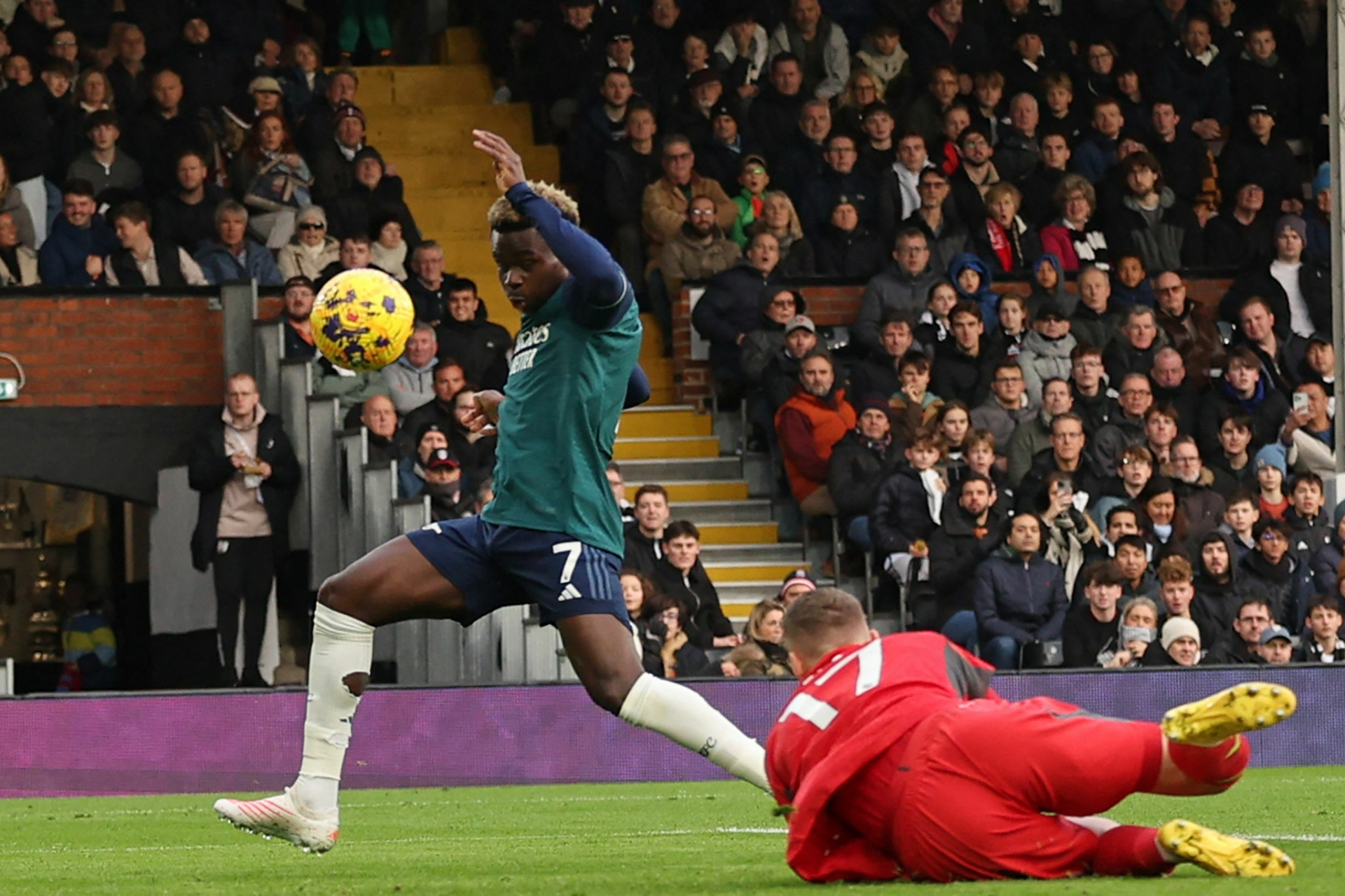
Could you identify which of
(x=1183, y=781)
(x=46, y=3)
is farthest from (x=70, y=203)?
(x=1183, y=781)

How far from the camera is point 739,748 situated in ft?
22.7

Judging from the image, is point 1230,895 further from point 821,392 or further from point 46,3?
point 46,3

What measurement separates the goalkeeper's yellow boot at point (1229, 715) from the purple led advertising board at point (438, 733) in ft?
23.8

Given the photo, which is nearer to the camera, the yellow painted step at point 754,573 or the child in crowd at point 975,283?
the yellow painted step at point 754,573

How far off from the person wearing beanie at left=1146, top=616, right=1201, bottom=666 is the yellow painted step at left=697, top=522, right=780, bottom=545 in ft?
12.3

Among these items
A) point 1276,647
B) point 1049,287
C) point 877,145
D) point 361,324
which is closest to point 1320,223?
point 1049,287

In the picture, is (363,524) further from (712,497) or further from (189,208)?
(712,497)

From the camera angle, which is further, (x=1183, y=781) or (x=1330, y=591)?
(x=1330, y=591)

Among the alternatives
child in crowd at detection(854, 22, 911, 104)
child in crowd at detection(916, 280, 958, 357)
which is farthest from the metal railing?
child in crowd at detection(854, 22, 911, 104)

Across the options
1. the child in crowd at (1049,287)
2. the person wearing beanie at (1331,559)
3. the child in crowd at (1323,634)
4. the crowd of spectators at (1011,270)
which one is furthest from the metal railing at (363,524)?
the child in crowd at (1049,287)

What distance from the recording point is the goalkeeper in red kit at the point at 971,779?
5.71 meters

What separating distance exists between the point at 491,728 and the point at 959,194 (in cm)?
684

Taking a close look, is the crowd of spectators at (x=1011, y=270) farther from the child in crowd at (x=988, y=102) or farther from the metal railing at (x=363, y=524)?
the metal railing at (x=363, y=524)

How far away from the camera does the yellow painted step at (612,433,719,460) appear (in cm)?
1778
